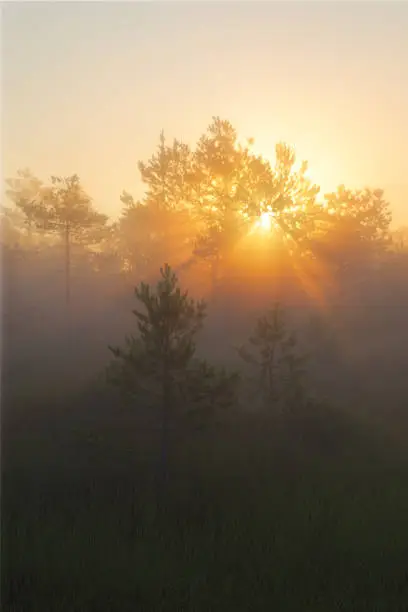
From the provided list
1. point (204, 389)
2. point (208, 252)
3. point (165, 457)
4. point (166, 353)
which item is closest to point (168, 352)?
point (166, 353)

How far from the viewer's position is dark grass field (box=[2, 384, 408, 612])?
9055mm

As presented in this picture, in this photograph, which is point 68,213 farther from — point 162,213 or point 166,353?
point 166,353

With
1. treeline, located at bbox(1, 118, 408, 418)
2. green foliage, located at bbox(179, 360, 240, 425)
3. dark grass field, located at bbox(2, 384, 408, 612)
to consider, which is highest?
treeline, located at bbox(1, 118, 408, 418)

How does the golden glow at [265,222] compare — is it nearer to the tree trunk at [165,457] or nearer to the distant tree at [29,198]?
the distant tree at [29,198]

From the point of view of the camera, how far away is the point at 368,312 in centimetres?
4006

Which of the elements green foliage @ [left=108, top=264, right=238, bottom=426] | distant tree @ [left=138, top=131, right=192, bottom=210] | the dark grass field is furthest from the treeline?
green foliage @ [left=108, top=264, right=238, bottom=426]

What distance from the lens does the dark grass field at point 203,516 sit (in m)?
9.05

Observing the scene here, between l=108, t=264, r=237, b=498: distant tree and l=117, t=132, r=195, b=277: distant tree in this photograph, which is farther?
l=117, t=132, r=195, b=277: distant tree

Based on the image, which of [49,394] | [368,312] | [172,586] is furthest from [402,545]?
[368,312]

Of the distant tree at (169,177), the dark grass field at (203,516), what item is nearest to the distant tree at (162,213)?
the distant tree at (169,177)

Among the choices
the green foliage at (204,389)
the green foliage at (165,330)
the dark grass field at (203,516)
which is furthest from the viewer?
the green foliage at (204,389)

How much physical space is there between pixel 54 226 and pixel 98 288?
599cm

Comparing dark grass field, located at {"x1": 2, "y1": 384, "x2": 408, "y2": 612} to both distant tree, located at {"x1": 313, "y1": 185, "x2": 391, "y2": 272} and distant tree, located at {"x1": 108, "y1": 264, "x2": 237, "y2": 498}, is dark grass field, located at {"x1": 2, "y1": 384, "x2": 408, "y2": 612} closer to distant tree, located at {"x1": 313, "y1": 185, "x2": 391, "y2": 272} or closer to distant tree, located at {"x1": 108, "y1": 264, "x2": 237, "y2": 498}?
distant tree, located at {"x1": 108, "y1": 264, "x2": 237, "y2": 498}

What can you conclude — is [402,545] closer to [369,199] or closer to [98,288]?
[98,288]
